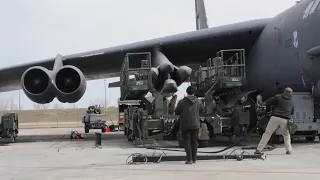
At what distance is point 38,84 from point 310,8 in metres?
8.67

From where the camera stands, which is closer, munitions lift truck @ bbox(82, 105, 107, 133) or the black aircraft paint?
the black aircraft paint

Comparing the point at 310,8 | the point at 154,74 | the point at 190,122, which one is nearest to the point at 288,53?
the point at 310,8

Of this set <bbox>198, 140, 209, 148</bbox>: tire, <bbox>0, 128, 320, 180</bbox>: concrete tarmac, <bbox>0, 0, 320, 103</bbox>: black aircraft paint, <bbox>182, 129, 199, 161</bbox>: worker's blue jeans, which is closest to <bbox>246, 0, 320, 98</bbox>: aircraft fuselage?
<bbox>0, 0, 320, 103</bbox>: black aircraft paint

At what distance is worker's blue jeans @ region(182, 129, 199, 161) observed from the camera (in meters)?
7.53

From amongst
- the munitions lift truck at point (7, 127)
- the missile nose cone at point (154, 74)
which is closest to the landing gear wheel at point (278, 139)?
the missile nose cone at point (154, 74)

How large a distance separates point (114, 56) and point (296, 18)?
730 cm

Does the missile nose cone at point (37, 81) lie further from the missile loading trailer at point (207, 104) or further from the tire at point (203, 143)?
the tire at point (203, 143)

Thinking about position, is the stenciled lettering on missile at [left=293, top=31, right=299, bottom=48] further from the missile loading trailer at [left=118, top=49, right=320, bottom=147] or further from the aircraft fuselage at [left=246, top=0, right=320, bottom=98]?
the missile loading trailer at [left=118, top=49, right=320, bottom=147]

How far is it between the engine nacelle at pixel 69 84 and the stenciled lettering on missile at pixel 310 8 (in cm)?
702

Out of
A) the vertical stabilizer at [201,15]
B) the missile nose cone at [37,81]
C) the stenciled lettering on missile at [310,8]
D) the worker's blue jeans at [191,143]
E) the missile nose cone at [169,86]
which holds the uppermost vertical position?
the vertical stabilizer at [201,15]

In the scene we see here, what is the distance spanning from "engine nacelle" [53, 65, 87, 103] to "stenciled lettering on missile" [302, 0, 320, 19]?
7025 millimetres

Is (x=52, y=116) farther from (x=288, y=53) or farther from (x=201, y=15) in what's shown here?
(x=288, y=53)

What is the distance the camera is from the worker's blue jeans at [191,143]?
753 centimetres

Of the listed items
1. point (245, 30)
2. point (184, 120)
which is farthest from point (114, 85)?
point (184, 120)
